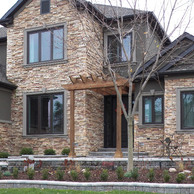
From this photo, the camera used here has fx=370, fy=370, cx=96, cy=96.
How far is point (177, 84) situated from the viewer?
13328mm

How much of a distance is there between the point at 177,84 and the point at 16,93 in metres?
6.84

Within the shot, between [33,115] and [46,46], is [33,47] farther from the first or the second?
[33,115]

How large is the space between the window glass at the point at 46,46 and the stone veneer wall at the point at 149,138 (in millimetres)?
4608

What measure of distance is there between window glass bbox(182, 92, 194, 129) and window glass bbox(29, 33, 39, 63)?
6502mm

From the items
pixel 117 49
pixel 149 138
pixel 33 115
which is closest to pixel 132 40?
pixel 117 49

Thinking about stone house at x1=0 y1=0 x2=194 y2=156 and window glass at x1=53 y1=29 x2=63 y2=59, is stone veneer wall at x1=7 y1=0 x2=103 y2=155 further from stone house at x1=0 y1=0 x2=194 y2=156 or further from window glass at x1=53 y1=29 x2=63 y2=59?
window glass at x1=53 y1=29 x2=63 y2=59

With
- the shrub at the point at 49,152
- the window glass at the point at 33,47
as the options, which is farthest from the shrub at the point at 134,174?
the window glass at the point at 33,47

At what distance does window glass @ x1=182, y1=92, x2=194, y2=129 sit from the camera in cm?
1314

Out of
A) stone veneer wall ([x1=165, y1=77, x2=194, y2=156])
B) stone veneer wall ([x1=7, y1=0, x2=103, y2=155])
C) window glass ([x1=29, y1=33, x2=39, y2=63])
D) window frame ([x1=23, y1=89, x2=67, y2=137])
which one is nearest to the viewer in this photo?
stone veneer wall ([x1=165, y1=77, x2=194, y2=156])

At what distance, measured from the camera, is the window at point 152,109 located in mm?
14023

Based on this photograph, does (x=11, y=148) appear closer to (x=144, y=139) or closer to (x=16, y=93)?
(x=16, y=93)

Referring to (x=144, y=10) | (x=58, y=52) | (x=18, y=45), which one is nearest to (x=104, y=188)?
(x=144, y=10)

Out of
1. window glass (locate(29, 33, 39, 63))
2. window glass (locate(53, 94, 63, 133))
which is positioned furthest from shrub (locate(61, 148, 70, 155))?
window glass (locate(29, 33, 39, 63))

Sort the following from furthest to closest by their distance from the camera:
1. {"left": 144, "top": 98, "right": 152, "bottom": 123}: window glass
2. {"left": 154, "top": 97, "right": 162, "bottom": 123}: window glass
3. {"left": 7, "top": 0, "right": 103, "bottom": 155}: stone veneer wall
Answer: {"left": 7, "top": 0, "right": 103, "bottom": 155}: stone veneer wall
{"left": 144, "top": 98, "right": 152, "bottom": 123}: window glass
{"left": 154, "top": 97, "right": 162, "bottom": 123}: window glass
